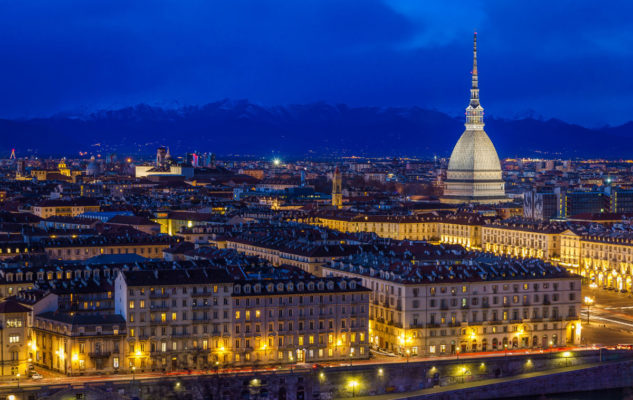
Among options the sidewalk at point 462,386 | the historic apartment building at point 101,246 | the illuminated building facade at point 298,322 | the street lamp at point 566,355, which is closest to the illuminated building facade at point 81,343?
the illuminated building facade at point 298,322

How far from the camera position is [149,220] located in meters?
126

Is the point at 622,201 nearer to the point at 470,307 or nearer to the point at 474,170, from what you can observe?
the point at 474,170

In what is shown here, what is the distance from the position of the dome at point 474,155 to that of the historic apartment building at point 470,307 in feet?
361

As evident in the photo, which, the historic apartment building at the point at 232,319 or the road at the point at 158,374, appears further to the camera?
the historic apartment building at the point at 232,319

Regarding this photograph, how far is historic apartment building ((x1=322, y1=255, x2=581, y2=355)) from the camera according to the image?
219 feet

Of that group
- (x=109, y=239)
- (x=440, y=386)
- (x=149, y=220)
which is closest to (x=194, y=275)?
(x=440, y=386)

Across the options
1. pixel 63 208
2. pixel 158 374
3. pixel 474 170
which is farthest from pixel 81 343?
pixel 474 170

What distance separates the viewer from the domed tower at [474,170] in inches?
7047

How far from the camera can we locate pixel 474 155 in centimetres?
18150

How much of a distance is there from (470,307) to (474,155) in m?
115

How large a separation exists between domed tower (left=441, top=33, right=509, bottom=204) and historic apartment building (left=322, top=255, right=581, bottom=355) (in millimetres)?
106058

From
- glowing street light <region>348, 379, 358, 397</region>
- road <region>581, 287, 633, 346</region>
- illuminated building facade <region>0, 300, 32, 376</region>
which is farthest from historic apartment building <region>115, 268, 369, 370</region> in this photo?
road <region>581, 287, 633, 346</region>

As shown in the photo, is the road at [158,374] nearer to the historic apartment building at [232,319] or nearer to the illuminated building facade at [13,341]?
the illuminated building facade at [13,341]

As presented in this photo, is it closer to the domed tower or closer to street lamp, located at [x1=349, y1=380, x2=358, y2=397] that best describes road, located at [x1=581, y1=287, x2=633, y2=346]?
street lamp, located at [x1=349, y1=380, x2=358, y2=397]
